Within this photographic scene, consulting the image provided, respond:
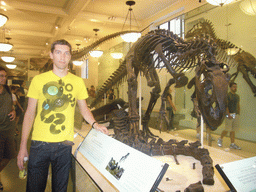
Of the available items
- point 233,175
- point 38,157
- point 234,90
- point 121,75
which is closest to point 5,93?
point 38,157

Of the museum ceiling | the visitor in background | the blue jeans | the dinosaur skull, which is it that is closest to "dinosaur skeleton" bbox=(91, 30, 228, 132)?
the dinosaur skull

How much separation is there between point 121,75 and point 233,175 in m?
3.42

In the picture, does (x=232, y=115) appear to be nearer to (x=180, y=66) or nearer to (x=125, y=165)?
(x=180, y=66)

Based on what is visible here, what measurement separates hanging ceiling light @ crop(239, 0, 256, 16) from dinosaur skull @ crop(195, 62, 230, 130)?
244cm

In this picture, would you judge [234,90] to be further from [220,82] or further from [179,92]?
[220,82]

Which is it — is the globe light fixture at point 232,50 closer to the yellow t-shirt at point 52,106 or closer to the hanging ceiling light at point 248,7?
the hanging ceiling light at point 248,7

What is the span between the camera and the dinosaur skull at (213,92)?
1.61 meters

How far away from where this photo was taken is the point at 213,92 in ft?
5.41

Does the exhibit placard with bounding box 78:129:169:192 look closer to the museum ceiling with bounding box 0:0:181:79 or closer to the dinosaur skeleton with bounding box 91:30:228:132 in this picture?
the dinosaur skeleton with bounding box 91:30:228:132

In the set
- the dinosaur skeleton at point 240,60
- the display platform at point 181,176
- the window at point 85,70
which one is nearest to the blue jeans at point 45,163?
the display platform at point 181,176

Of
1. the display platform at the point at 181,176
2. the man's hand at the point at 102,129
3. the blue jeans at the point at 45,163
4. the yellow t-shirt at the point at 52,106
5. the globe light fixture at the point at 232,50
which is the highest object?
the globe light fixture at the point at 232,50

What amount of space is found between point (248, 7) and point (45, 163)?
4.07 m

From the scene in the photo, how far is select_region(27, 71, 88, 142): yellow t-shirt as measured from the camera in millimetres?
1570

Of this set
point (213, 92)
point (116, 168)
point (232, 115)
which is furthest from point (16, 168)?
point (232, 115)
